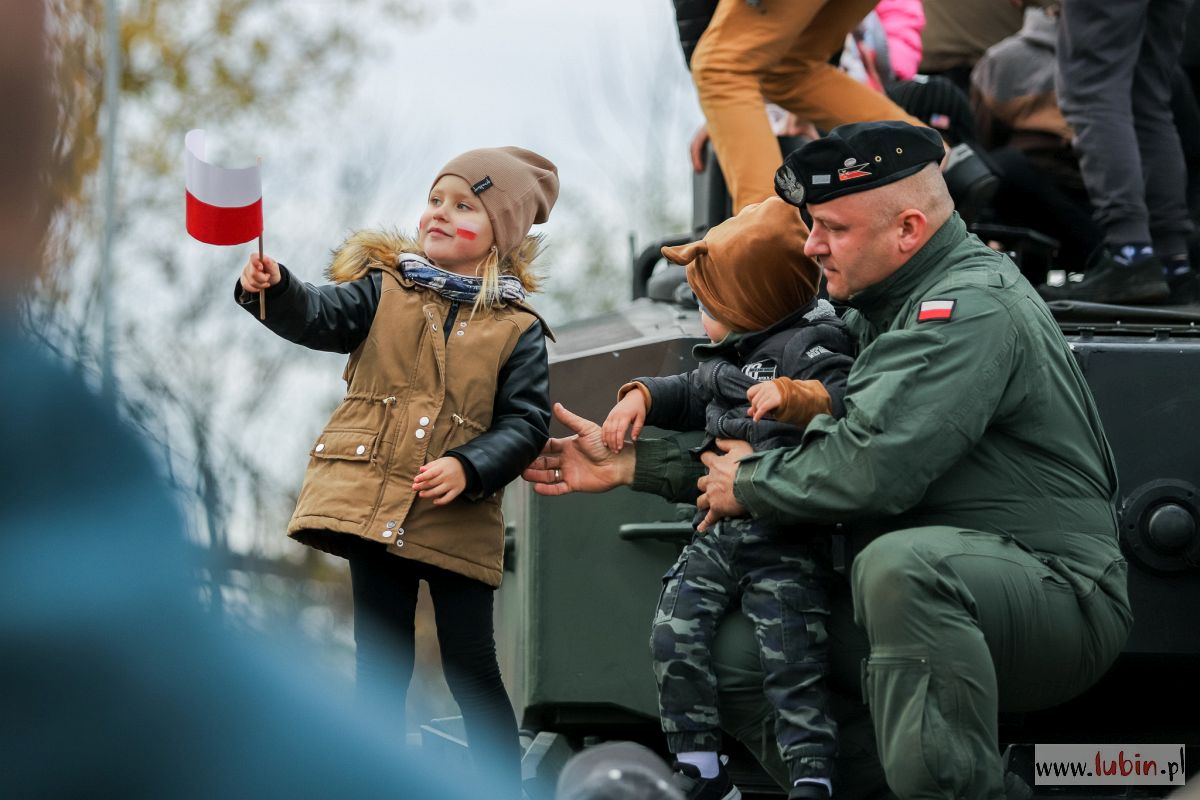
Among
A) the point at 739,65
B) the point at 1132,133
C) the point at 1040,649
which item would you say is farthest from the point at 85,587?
the point at 1132,133

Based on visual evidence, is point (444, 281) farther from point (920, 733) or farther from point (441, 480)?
point (920, 733)

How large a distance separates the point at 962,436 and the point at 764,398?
36cm

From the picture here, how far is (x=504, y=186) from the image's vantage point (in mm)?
3584

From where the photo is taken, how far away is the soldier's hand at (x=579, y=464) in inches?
137

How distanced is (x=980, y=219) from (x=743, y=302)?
208 centimetres

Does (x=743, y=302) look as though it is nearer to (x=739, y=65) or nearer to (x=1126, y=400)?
(x=1126, y=400)

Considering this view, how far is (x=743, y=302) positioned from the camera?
10.9 ft

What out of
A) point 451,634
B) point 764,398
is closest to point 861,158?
point 764,398

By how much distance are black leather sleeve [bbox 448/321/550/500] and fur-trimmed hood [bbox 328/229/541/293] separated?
155 mm

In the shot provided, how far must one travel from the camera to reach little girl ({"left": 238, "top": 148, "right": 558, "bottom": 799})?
3.38m

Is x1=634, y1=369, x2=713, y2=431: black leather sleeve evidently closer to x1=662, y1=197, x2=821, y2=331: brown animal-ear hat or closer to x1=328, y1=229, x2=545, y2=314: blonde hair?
x1=662, y1=197, x2=821, y2=331: brown animal-ear hat

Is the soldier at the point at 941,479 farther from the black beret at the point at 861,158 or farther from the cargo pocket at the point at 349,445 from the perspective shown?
the cargo pocket at the point at 349,445

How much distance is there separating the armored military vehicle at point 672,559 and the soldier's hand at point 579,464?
0.86 ft

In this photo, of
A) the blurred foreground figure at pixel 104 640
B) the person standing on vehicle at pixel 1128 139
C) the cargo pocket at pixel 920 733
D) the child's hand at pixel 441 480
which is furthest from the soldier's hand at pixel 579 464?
the blurred foreground figure at pixel 104 640
